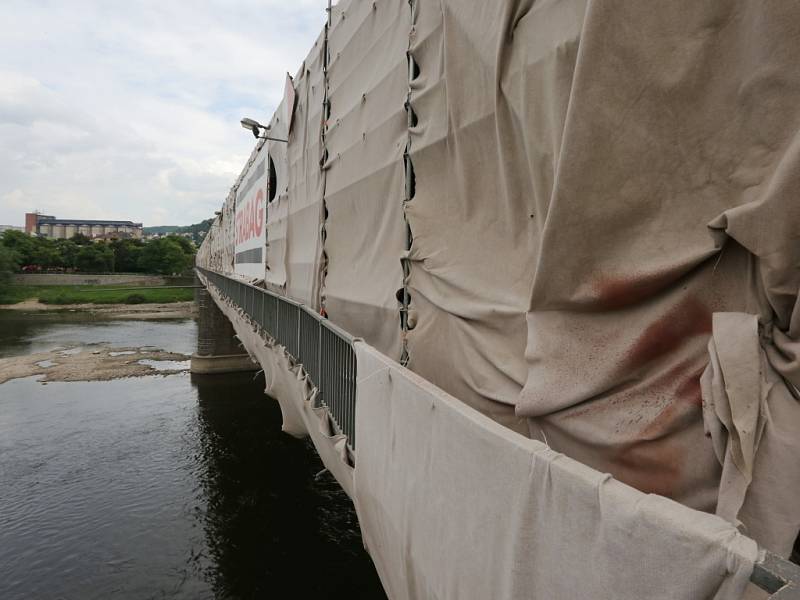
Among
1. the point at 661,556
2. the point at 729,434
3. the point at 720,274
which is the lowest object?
the point at 661,556

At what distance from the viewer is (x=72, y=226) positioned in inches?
6481

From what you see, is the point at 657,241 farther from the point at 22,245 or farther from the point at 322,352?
the point at 22,245

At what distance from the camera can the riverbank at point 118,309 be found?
165 ft

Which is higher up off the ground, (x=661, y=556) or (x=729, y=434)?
(x=729, y=434)

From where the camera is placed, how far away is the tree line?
72.8 meters

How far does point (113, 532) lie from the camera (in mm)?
11078

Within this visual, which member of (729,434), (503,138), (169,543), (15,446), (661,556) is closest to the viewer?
(661,556)

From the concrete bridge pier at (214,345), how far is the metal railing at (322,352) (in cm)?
1888

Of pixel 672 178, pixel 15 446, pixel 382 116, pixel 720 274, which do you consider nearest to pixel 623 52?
pixel 672 178

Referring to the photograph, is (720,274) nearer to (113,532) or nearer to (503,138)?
(503,138)

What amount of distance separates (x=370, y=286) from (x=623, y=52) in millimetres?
3392

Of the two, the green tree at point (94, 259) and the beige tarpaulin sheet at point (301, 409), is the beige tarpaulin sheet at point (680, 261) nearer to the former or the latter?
the beige tarpaulin sheet at point (301, 409)

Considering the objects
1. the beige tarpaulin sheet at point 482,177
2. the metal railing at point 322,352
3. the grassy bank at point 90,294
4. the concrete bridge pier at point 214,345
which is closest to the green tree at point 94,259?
the grassy bank at point 90,294

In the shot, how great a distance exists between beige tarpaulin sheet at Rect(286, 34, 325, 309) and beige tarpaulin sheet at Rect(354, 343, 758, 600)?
4.60 metres
